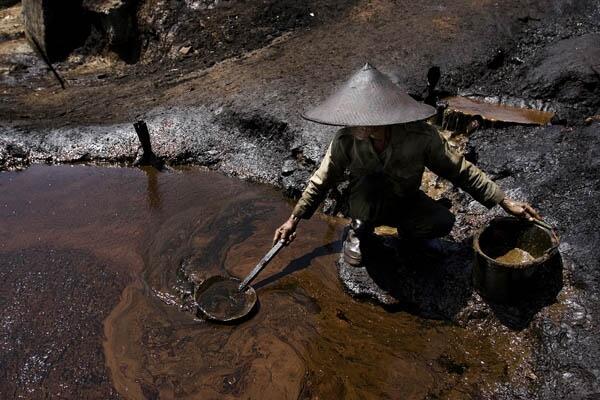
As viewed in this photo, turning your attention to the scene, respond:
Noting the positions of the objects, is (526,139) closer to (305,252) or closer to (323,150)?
(323,150)

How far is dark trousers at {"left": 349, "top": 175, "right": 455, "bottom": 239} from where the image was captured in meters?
3.61

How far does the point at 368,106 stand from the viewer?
3.06 metres

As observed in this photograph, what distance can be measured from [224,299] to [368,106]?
1.86m

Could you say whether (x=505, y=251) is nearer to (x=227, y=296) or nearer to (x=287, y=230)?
(x=287, y=230)

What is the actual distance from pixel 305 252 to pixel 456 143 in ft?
7.04

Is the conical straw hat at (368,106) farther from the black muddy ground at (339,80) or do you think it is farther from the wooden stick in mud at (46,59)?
the wooden stick in mud at (46,59)

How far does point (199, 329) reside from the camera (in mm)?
3646

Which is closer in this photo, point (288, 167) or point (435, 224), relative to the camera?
point (435, 224)

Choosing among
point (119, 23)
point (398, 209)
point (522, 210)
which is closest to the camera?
point (522, 210)

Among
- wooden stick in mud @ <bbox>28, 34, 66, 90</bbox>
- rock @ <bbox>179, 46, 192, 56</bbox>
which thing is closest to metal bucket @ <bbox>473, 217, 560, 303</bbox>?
rock @ <bbox>179, 46, 192, 56</bbox>

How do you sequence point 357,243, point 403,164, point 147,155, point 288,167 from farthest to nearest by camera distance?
point 147,155 → point 288,167 → point 357,243 → point 403,164

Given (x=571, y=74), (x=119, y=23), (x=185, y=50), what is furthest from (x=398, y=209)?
(x=119, y=23)

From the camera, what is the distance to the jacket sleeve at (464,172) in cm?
324

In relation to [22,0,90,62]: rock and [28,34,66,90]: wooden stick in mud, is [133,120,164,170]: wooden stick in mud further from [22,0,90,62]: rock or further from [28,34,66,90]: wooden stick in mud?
[22,0,90,62]: rock
